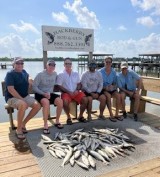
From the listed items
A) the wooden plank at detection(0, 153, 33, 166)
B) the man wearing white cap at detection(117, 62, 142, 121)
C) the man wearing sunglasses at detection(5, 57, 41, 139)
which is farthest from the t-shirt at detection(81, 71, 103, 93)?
the wooden plank at detection(0, 153, 33, 166)

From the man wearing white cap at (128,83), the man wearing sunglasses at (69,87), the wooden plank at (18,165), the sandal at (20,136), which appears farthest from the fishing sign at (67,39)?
the wooden plank at (18,165)

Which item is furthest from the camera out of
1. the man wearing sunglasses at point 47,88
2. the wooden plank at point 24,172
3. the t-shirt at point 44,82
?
the t-shirt at point 44,82

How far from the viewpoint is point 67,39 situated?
5961 mm

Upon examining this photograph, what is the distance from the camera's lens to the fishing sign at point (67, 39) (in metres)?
5.65

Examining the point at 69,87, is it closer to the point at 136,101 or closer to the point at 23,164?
the point at 136,101

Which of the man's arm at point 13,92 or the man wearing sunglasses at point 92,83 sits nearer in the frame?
the man's arm at point 13,92

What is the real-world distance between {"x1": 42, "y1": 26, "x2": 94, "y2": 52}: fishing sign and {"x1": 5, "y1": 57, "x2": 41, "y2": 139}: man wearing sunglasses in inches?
62.1

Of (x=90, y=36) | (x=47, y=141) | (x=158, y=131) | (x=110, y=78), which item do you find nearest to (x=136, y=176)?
(x=47, y=141)

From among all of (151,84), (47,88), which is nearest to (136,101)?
(151,84)

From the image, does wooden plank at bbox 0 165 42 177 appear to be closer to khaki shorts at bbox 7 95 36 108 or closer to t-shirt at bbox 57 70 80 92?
khaki shorts at bbox 7 95 36 108

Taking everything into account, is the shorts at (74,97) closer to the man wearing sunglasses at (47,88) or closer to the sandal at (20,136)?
the man wearing sunglasses at (47,88)

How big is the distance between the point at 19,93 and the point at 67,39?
7.57ft

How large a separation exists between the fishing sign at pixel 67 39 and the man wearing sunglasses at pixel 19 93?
158 cm

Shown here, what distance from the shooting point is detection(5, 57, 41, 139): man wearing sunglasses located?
13.4 feet
